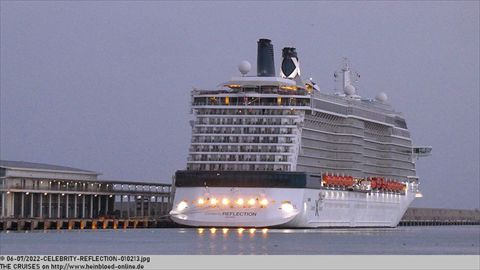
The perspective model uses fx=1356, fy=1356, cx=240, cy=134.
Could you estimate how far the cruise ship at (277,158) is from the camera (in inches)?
3703

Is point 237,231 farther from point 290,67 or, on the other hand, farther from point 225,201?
point 290,67

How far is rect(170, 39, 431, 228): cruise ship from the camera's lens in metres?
94.1

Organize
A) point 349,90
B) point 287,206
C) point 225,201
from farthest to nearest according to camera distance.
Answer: point 349,90 < point 287,206 < point 225,201

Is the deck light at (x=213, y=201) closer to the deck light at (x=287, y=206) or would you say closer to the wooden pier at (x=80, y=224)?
the deck light at (x=287, y=206)

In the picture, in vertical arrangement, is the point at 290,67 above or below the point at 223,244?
above

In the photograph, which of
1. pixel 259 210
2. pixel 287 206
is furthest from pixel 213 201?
pixel 287 206

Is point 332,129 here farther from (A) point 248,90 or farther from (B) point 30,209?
(B) point 30,209

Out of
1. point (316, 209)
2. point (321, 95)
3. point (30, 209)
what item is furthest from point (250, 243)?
point (30, 209)

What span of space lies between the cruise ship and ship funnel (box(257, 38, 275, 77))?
0.08 m

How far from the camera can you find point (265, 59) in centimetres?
10612

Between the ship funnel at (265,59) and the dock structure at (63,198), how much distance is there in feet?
41.9

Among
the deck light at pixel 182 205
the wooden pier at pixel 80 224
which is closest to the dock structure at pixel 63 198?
the wooden pier at pixel 80 224

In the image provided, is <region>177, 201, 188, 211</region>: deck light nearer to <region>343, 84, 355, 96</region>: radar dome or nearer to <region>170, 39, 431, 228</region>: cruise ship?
<region>170, 39, 431, 228</region>: cruise ship

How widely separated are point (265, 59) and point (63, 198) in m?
26.0
